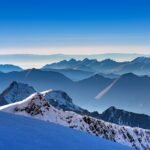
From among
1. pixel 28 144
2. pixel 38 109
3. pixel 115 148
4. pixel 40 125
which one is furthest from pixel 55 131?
pixel 38 109

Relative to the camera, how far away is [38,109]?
199125 millimetres

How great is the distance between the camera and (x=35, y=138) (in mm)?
25906

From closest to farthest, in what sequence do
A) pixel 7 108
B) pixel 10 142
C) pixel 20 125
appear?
pixel 10 142
pixel 20 125
pixel 7 108

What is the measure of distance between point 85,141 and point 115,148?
2.68m

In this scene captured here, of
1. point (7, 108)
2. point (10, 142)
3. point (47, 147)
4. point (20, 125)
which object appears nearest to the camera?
point (10, 142)

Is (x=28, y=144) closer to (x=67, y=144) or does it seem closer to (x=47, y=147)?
(x=47, y=147)

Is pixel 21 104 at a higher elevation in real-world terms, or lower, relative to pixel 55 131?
lower

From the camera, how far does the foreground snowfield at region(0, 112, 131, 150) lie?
23016mm

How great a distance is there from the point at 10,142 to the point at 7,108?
178 meters

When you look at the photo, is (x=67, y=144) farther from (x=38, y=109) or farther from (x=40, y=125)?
(x=38, y=109)

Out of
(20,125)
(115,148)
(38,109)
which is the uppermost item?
(20,125)

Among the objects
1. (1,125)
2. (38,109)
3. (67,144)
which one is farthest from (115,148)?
(38,109)

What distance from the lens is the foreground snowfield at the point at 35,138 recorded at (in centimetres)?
2302

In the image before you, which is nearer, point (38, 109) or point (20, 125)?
point (20, 125)
